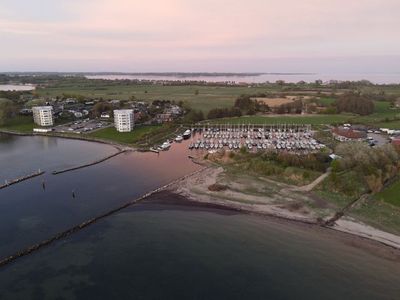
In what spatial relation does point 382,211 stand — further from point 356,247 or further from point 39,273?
point 39,273

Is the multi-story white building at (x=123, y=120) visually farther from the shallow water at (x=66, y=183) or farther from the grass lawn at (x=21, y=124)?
the grass lawn at (x=21, y=124)

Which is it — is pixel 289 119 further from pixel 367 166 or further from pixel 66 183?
pixel 66 183

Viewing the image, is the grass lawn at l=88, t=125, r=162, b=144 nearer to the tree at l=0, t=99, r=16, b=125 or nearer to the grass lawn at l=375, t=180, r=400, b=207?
the tree at l=0, t=99, r=16, b=125

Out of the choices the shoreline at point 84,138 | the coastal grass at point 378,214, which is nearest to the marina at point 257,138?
the shoreline at point 84,138

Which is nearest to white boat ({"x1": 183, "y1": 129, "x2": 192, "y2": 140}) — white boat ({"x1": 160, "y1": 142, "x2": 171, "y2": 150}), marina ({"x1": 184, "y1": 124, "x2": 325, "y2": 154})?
marina ({"x1": 184, "y1": 124, "x2": 325, "y2": 154})

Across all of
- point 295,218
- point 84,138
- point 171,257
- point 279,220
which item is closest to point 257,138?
point 84,138

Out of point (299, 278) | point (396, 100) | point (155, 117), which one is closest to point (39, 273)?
point (299, 278)
